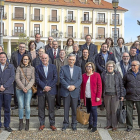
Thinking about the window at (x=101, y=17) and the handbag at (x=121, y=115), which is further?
the window at (x=101, y=17)

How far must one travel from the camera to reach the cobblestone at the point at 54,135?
190 inches

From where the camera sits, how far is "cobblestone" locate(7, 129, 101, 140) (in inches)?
190

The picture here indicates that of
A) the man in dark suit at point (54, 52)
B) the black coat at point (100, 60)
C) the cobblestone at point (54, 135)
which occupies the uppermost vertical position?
the man in dark suit at point (54, 52)

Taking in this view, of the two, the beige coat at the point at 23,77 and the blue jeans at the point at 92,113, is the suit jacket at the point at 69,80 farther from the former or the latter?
the beige coat at the point at 23,77

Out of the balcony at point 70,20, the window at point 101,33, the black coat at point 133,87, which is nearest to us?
the black coat at point 133,87

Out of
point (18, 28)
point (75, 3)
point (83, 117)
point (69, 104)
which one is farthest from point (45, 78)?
point (75, 3)

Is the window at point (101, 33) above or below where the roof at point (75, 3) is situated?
below

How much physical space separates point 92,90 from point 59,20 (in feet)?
109

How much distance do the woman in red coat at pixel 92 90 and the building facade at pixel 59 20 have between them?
29.5 meters

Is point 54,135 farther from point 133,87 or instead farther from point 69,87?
point 133,87

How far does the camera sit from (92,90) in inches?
204

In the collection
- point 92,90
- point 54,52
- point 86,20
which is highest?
point 86,20

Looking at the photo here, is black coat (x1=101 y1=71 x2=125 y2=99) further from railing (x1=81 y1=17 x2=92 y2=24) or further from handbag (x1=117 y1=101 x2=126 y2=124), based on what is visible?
railing (x1=81 y1=17 x2=92 y2=24)

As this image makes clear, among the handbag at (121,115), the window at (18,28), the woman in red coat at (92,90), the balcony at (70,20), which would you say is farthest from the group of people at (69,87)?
the balcony at (70,20)
